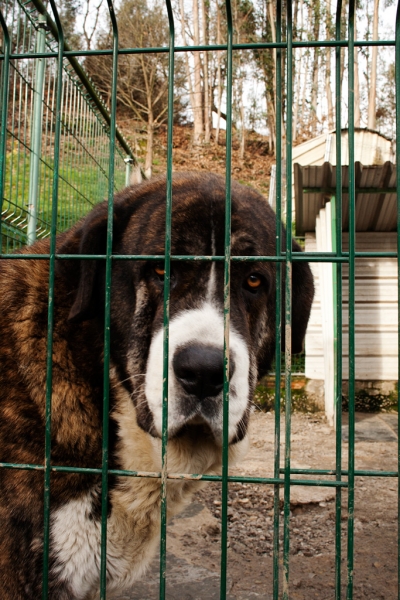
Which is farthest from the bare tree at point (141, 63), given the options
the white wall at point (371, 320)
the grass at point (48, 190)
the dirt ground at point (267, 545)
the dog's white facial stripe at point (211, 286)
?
the dog's white facial stripe at point (211, 286)

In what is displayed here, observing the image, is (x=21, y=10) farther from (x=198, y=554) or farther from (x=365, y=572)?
(x=365, y=572)

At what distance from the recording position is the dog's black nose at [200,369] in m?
1.63

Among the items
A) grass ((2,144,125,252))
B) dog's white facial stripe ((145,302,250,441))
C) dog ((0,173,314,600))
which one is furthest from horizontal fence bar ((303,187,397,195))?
dog's white facial stripe ((145,302,250,441))

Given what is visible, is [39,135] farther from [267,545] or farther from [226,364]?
[267,545]

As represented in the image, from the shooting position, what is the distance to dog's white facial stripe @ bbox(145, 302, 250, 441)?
67.5 inches

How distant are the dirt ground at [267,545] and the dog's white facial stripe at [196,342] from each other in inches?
58.3

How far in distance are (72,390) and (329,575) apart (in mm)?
2030

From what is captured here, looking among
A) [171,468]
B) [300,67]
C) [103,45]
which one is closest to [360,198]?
[171,468]

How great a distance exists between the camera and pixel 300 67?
78.3 feet

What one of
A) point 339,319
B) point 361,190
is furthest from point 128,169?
point 339,319

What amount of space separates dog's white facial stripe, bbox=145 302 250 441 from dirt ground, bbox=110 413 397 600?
148 cm

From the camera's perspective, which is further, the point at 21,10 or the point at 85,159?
the point at 85,159

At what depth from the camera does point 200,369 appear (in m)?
1.63

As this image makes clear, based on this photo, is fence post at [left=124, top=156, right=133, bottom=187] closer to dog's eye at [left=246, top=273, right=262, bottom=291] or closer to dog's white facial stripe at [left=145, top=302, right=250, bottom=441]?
dog's eye at [left=246, top=273, right=262, bottom=291]
